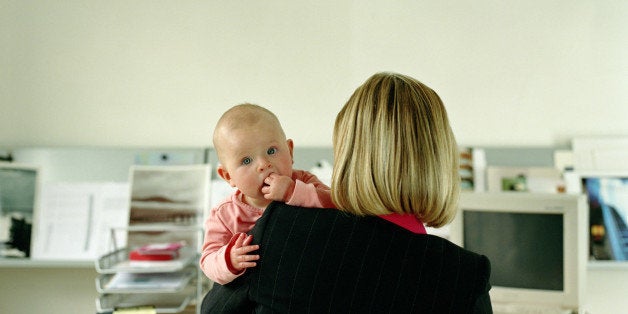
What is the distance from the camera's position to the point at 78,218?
247cm

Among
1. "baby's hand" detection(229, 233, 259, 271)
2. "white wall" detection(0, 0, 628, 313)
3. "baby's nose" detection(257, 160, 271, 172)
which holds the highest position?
"white wall" detection(0, 0, 628, 313)

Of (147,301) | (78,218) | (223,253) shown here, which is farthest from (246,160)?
(78,218)

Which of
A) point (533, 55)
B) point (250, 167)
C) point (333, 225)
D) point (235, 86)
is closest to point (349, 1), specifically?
point (235, 86)

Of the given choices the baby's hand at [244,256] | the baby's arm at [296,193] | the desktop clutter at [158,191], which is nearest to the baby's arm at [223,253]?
the baby's hand at [244,256]

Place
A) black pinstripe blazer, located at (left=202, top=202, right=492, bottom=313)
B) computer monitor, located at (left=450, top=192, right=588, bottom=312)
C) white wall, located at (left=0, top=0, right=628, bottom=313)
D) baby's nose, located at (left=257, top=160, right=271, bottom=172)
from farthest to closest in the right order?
white wall, located at (left=0, top=0, right=628, bottom=313) < computer monitor, located at (left=450, top=192, right=588, bottom=312) < baby's nose, located at (left=257, top=160, right=271, bottom=172) < black pinstripe blazer, located at (left=202, top=202, right=492, bottom=313)

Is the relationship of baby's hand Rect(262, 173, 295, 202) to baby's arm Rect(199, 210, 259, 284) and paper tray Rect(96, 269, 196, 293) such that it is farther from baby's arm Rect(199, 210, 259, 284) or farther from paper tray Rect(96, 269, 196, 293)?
paper tray Rect(96, 269, 196, 293)

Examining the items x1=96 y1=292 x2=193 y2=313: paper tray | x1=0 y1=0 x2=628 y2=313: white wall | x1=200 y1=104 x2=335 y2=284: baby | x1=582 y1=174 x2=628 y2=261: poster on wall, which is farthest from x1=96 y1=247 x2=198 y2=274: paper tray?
x1=582 y1=174 x2=628 y2=261: poster on wall

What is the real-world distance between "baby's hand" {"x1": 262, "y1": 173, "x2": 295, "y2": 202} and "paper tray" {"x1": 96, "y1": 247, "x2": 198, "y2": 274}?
109 cm

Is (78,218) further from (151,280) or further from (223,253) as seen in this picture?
(223,253)

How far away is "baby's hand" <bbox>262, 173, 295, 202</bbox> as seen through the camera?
102 cm

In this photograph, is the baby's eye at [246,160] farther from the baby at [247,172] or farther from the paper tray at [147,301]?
the paper tray at [147,301]

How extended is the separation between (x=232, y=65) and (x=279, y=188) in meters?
1.64

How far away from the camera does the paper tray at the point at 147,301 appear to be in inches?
81.4

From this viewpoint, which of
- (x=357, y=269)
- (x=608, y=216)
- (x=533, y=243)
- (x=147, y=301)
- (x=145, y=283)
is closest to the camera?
(x=357, y=269)
